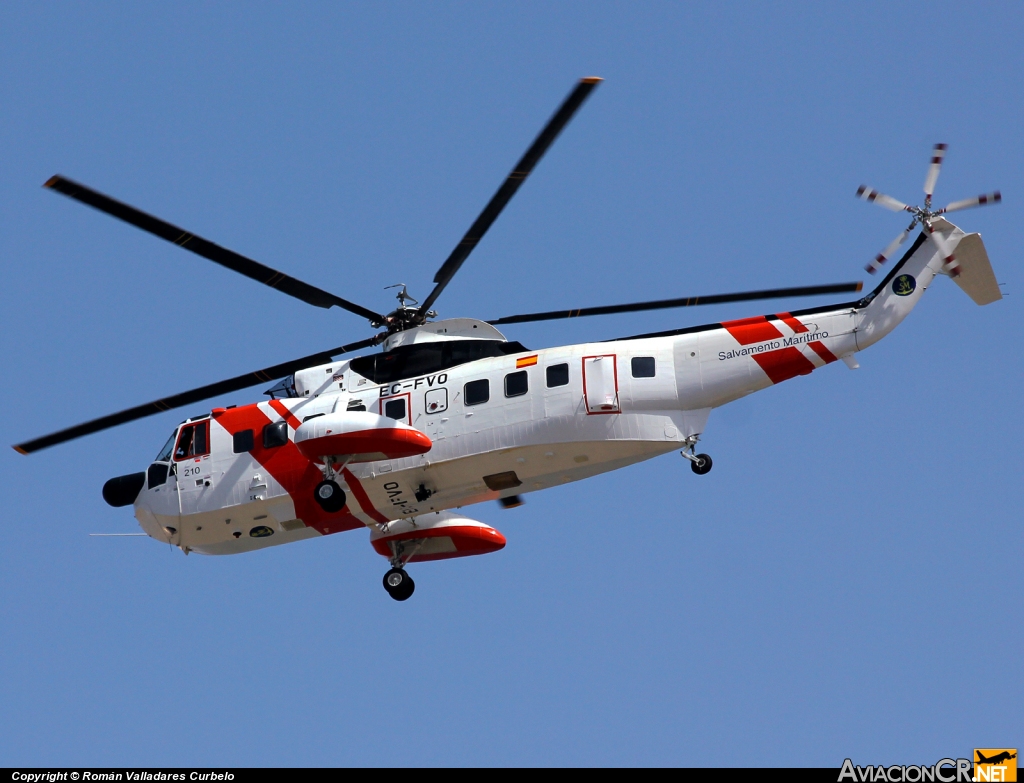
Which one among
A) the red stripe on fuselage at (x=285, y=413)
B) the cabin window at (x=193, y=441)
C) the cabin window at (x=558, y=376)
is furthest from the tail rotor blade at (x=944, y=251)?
the cabin window at (x=193, y=441)

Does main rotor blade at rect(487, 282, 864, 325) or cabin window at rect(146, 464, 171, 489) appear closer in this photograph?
main rotor blade at rect(487, 282, 864, 325)

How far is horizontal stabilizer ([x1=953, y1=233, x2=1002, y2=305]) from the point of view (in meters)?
26.6

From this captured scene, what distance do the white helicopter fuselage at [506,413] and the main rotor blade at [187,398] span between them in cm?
29

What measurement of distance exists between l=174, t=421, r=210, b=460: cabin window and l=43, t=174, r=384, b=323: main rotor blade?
12.5 feet

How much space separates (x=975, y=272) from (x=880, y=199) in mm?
2088

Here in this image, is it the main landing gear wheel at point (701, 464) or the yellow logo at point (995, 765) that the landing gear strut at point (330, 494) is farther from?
the yellow logo at point (995, 765)

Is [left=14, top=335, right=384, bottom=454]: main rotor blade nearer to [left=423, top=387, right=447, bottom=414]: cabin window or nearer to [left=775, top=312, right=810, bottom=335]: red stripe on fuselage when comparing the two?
[left=423, top=387, right=447, bottom=414]: cabin window

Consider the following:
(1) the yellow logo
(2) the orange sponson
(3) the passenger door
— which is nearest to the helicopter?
(3) the passenger door

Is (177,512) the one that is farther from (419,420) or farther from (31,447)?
(419,420)

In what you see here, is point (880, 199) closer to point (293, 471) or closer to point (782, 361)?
point (782, 361)

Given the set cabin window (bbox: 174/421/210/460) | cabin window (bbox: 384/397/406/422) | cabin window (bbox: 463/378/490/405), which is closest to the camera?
cabin window (bbox: 463/378/490/405)

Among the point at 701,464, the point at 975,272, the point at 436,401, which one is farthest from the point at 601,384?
the point at 975,272

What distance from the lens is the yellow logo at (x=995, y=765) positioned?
2262 cm

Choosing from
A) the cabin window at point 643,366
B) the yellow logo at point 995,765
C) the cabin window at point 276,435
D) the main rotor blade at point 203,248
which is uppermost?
the main rotor blade at point 203,248
